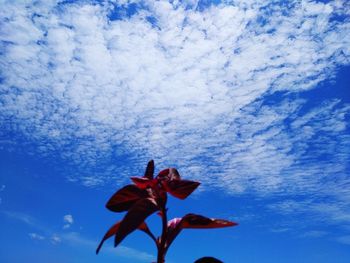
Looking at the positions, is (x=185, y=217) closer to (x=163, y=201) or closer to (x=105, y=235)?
Answer: (x=163, y=201)

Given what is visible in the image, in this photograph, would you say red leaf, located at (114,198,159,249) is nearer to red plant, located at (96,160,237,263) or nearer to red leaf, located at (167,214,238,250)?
red plant, located at (96,160,237,263)

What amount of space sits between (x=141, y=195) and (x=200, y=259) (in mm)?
346

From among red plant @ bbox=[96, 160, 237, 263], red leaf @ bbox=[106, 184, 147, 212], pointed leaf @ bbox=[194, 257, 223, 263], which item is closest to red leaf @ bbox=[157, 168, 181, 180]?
red plant @ bbox=[96, 160, 237, 263]

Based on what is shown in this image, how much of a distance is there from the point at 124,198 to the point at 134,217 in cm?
22

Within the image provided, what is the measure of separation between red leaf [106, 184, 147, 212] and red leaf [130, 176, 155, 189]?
0.02m

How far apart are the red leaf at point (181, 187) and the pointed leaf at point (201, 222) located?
10 centimetres

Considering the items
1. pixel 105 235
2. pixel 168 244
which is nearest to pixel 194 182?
pixel 168 244

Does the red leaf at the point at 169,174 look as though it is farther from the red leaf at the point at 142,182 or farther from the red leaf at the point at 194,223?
the red leaf at the point at 194,223

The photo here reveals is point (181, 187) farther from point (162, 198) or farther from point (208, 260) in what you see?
point (208, 260)

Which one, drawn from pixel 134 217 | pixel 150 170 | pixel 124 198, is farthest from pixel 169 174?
pixel 134 217

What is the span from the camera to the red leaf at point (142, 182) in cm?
120

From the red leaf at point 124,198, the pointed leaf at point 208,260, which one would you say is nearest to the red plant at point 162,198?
the red leaf at point 124,198

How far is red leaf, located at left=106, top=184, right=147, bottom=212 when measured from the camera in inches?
47.0

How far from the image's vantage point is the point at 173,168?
4.43 feet
